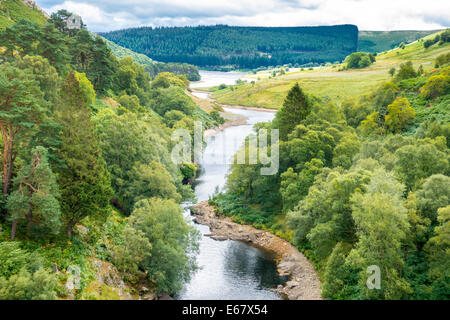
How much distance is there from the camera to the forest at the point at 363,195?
1297 inches

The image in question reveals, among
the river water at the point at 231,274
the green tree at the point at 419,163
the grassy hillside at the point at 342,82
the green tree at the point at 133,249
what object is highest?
the grassy hillside at the point at 342,82

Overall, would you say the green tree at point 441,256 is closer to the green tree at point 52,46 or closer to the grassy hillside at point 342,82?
the green tree at point 52,46

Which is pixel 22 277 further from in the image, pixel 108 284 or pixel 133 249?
pixel 133 249

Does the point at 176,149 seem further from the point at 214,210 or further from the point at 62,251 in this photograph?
the point at 62,251

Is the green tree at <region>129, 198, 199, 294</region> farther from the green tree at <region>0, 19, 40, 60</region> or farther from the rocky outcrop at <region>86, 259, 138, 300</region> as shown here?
the green tree at <region>0, 19, 40, 60</region>

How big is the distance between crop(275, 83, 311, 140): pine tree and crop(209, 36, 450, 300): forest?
175 millimetres

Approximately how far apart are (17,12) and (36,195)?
95384mm

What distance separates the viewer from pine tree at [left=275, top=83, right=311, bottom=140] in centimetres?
6906

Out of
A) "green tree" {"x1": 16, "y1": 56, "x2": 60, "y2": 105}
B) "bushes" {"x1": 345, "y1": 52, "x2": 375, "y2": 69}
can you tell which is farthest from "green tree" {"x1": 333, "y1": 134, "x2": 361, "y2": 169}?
"bushes" {"x1": 345, "y1": 52, "x2": 375, "y2": 69}

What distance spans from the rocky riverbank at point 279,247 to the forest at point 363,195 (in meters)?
1.21

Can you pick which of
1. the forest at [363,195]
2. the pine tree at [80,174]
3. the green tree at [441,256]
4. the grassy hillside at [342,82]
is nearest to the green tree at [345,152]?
the forest at [363,195]

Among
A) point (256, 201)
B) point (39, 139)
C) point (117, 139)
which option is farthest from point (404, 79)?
point (39, 139)

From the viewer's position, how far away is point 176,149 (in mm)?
81125

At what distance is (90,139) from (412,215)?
101 feet
